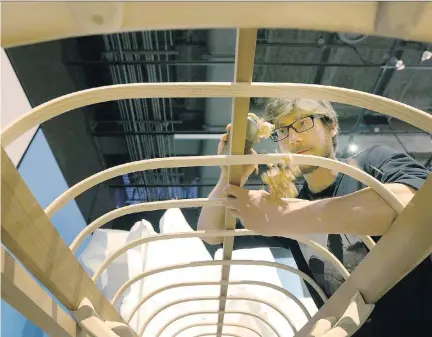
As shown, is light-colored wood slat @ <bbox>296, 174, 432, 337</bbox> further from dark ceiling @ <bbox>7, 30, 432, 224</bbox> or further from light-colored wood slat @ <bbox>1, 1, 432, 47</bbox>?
dark ceiling @ <bbox>7, 30, 432, 224</bbox>

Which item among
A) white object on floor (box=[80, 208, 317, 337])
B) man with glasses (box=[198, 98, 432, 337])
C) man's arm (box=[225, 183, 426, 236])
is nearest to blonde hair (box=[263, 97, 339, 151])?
man with glasses (box=[198, 98, 432, 337])

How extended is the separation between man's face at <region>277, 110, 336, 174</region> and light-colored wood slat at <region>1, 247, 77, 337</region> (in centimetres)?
50

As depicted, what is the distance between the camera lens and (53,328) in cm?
48

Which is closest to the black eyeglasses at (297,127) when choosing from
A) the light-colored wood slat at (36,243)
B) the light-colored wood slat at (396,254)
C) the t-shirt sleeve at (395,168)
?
Result: the t-shirt sleeve at (395,168)

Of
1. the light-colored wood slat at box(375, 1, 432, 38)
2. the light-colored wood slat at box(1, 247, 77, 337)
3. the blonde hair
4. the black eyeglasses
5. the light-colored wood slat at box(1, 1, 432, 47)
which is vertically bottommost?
the light-colored wood slat at box(1, 247, 77, 337)

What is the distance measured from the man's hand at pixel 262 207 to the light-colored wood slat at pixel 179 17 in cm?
35

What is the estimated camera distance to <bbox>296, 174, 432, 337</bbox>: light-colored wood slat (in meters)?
0.44

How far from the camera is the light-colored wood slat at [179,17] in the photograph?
9.7 inches

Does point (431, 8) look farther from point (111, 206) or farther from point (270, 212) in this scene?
point (111, 206)

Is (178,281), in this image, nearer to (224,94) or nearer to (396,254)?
(396,254)

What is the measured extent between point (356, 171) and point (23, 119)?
0.40 m

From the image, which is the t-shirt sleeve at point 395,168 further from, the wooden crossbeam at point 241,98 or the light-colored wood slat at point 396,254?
the wooden crossbeam at point 241,98

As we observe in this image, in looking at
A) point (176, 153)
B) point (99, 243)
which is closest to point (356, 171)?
point (99, 243)

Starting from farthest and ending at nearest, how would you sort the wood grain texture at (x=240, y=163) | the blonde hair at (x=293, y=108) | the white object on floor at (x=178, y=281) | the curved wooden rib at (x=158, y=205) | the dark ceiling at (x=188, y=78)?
the dark ceiling at (x=188, y=78)
the white object on floor at (x=178, y=281)
the blonde hair at (x=293, y=108)
the curved wooden rib at (x=158, y=205)
the wood grain texture at (x=240, y=163)
